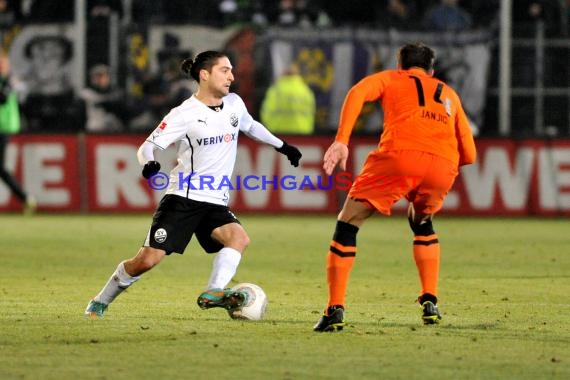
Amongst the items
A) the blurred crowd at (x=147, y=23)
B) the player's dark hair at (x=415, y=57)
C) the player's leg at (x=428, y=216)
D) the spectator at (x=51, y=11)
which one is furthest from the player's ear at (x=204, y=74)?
the spectator at (x=51, y=11)

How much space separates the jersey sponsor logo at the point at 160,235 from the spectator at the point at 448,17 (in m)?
12.2

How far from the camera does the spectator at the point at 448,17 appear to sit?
A: 66.6 ft

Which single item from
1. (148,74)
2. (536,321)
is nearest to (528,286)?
(536,321)

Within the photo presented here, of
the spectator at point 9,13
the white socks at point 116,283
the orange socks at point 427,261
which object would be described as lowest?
the white socks at point 116,283

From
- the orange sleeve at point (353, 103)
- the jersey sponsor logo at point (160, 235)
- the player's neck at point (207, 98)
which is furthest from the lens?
the player's neck at point (207, 98)

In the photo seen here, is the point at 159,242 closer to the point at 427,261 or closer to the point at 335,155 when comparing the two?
the point at 335,155

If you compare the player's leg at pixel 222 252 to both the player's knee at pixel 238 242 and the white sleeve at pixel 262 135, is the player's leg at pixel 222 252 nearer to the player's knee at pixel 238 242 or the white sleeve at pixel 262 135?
the player's knee at pixel 238 242

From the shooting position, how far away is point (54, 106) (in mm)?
20078

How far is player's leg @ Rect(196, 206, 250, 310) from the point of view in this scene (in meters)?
8.49

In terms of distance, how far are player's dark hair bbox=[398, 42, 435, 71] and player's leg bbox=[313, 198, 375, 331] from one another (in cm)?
93

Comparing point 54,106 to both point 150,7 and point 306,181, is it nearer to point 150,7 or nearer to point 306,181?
point 150,7

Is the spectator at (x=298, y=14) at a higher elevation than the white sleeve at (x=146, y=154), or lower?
higher

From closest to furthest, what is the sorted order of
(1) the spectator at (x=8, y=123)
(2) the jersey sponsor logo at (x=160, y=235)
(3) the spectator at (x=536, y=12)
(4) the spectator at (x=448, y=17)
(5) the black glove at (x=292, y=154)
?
(2) the jersey sponsor logo at (x=160, y=235), (5) the black glove at (x=292, y=154), (1) the spectator at (x=8, y=123), (4) the spectator at (x=448, y=17), (3) the spectator at (x=536, y=12)

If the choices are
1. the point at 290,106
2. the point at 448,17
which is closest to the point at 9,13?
the point at 290,106
